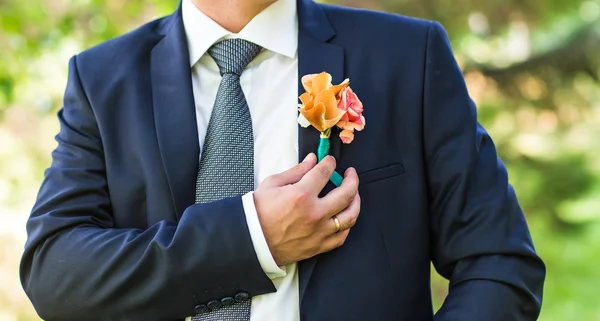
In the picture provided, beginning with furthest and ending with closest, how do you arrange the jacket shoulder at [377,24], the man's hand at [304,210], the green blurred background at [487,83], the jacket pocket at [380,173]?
1. the green blurred background at [487,83]
2. the jacket shoulder at [377,24]
3. the jacket pocket at [380,173]
4. the man's hand at [304,210]

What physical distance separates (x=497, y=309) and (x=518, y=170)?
527 centimetres

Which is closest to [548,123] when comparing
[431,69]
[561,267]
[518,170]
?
[518,170]

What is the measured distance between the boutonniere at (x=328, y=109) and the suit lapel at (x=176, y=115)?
0.27 metres

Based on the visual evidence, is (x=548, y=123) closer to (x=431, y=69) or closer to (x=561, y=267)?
(x=561, y=267)

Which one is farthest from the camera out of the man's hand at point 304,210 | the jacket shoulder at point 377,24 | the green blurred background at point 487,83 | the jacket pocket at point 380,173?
the green blurred background at point 487,83

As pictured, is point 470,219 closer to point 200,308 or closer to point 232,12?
point 200,308

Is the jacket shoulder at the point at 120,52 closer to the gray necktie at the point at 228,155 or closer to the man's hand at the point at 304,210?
the gray necktie at the point at 228,155

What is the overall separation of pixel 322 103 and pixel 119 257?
0.55 m

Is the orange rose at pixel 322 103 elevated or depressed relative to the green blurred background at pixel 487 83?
elevated

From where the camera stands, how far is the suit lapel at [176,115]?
6.36 feet

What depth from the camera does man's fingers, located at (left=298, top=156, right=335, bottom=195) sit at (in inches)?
71.2

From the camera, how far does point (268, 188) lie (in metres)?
1.83

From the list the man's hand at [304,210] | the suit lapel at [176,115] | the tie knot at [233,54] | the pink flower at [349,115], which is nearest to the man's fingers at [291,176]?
the man's hand at [304,210]

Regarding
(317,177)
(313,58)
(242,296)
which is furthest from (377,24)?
(242,296)
